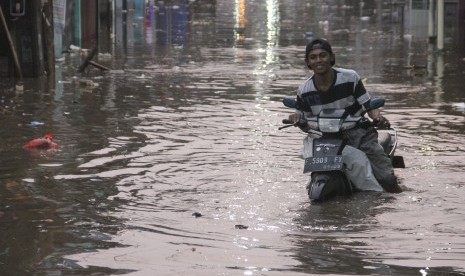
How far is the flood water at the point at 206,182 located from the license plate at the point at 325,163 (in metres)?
0.27

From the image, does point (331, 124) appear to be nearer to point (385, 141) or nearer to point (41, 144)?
point (385, 141)

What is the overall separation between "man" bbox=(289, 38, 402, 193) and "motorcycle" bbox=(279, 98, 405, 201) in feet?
0.21

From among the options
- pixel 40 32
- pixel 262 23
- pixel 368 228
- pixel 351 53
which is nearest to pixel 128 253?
pixel 368 228

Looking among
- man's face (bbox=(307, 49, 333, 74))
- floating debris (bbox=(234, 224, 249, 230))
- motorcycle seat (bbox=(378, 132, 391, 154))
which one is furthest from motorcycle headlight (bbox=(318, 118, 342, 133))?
floating debris (bbox=(234, 224, 249, 230))

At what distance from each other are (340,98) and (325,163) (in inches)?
22.4

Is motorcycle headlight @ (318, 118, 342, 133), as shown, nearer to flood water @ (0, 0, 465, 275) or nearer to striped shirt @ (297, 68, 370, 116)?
striped shirt @ (297, 68, 370, 116)

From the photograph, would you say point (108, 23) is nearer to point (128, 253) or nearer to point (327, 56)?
point (327, 56)

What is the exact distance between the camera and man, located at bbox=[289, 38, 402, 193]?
8227mm

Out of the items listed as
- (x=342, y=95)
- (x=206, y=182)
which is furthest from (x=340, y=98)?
(x=206, y=182)

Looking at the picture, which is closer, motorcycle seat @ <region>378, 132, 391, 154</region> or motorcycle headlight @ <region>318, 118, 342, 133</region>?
motorcycle headlight @ <region>318, 118, 342, 133</region>

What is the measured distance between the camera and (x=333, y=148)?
320 inches

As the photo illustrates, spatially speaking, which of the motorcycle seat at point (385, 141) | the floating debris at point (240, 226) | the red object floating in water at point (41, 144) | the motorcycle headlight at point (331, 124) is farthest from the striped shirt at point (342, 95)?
the red object floating in water at point (41, 144)

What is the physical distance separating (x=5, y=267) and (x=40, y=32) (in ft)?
35.6

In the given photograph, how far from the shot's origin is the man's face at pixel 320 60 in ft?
26.8
